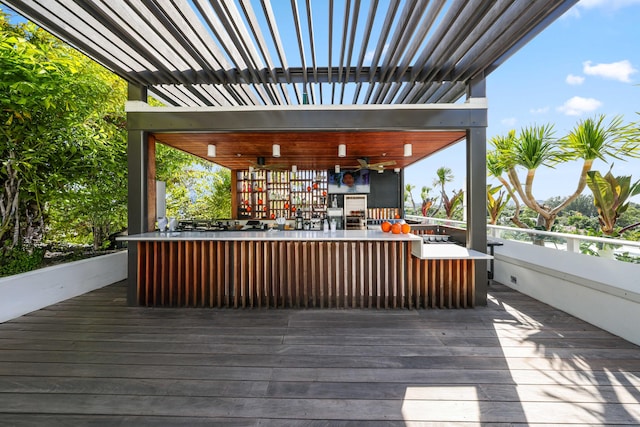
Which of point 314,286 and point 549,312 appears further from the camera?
point 314,286

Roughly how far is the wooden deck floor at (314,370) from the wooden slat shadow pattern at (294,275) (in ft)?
1.28

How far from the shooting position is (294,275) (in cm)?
399

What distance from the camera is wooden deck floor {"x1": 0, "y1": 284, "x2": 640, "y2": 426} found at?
1.89 m

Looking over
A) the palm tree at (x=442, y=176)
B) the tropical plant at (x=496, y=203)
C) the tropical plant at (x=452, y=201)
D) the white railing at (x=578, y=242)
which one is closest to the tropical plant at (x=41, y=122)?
the white railing at (x=578, y=242)

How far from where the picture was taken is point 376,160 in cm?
762

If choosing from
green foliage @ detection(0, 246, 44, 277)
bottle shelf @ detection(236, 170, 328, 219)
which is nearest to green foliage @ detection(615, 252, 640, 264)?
bottle shelf @ detection(236, 170, 328, 219)

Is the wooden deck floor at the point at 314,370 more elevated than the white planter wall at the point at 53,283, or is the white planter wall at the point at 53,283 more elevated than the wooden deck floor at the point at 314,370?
the white planter wall at the point at 53,283

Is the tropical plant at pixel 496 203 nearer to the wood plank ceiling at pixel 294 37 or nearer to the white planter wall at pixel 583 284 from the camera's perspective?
the white planter wall at pixel 583 284

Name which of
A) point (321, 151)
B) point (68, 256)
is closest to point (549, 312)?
point (321, 151)

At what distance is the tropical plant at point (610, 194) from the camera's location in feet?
12.0

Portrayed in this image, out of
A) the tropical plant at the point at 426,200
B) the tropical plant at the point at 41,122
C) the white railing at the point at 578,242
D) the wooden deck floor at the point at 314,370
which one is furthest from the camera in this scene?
the tropical plant at the point at 426,200

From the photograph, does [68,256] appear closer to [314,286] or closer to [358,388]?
[314,286]

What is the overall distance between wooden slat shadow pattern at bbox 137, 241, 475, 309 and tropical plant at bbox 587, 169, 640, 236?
191 cm

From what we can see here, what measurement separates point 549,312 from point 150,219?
5.88 meters
